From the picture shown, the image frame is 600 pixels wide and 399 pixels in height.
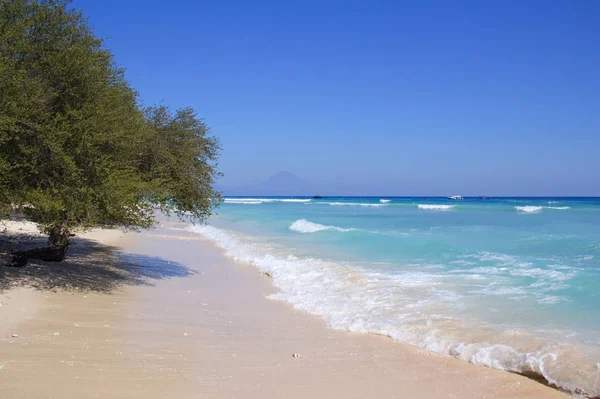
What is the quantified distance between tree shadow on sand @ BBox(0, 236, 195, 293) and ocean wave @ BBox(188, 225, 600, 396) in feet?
11.2

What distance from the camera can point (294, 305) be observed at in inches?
441

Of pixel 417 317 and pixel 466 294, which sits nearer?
pixel 417 317

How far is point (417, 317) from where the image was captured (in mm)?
9836

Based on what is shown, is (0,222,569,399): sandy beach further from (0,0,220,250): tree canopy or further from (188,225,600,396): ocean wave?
(0,0,220,250): tree canopy

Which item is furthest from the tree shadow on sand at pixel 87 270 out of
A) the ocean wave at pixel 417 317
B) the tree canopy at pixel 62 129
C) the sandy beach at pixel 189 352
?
the ocean wave at pixel 417 317

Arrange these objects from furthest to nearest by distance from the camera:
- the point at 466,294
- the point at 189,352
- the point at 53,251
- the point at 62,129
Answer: the point at 53,251 → the point at 466,294 → the point at 62,129 → the point at 189,352

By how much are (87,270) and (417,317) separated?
853cm

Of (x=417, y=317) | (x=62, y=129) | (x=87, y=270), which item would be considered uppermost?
(x=62, y=129)

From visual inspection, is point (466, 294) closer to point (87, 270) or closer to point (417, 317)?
point (417, 317)

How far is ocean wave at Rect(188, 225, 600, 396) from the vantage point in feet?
23.8

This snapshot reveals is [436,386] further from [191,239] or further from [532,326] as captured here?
[191,239]

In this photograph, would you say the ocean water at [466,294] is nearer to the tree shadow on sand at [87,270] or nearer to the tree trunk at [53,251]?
the tree shadow on sand at [87,270]

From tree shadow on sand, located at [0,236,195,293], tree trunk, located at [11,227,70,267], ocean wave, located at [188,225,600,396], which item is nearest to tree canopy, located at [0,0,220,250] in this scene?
tree shadow on sand, located at [0,236,195,293]

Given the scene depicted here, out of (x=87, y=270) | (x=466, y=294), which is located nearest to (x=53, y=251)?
(x=87, y=270)
